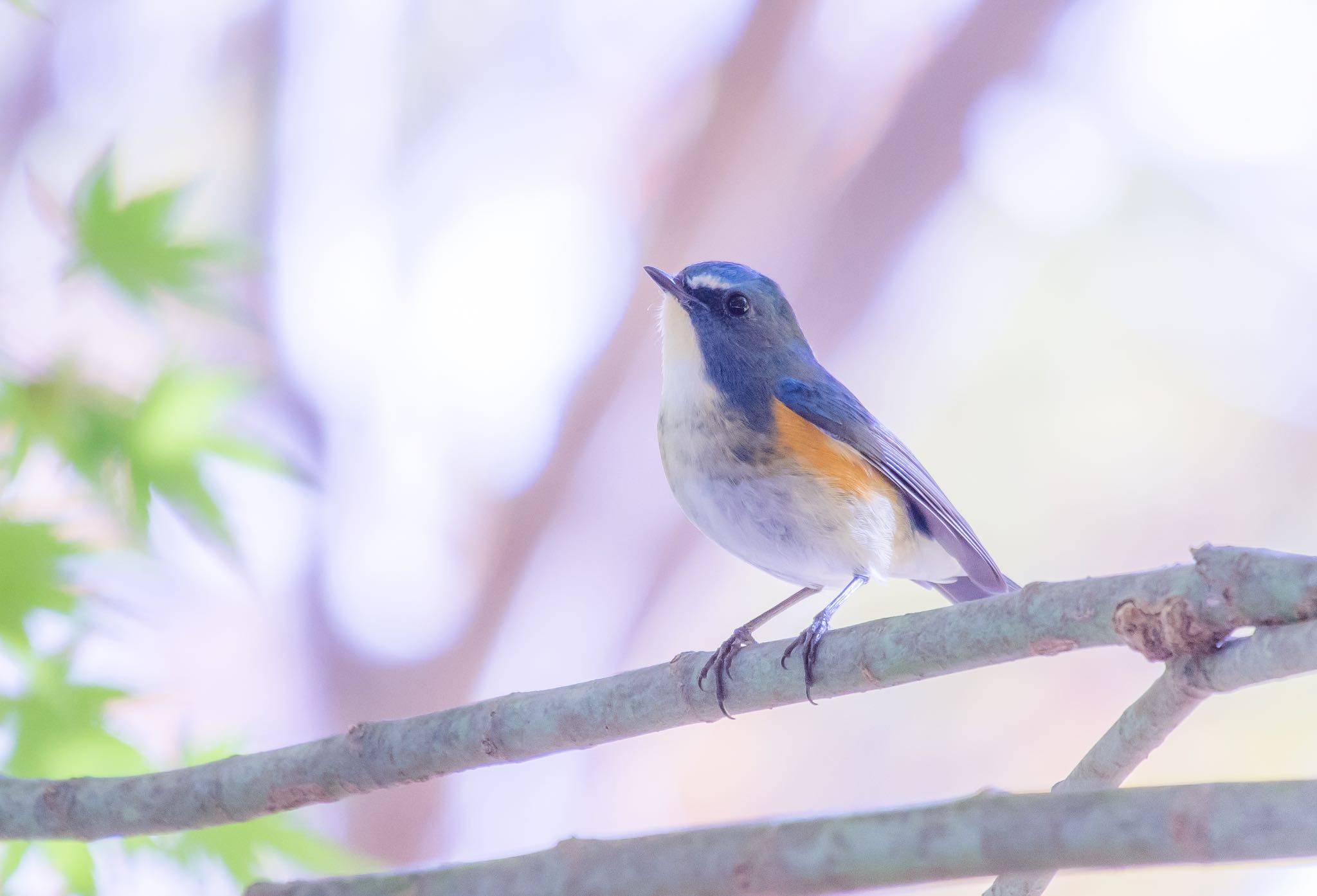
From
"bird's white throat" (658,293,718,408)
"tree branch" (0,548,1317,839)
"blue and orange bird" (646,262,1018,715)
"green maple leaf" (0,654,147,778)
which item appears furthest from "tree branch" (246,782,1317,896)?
"bird's white throat" (658,293,718,408)

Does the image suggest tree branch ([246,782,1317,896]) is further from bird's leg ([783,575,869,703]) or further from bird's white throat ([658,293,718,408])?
bird's white throat ([658,293,718,408])

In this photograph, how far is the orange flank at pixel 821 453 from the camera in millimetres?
1161

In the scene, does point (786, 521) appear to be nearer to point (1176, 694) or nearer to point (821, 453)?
point (821, 453)

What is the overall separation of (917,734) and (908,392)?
85cm

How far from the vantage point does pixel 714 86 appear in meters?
2.44

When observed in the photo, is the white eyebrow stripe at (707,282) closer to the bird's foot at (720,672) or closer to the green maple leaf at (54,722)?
the bird's foot at (720,672)

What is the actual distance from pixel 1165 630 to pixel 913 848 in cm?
20

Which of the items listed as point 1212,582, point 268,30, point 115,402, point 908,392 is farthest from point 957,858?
point 268,30

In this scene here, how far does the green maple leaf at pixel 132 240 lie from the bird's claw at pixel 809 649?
2.46 ft

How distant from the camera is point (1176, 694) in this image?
0.63 meters

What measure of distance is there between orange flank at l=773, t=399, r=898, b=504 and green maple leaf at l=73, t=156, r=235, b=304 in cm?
67

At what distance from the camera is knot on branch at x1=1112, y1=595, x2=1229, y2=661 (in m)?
0.59

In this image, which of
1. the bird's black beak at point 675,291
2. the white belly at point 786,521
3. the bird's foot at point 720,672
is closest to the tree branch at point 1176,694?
the bird's foot at point 720,672

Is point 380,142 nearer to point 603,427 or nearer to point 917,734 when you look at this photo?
point 603,427
